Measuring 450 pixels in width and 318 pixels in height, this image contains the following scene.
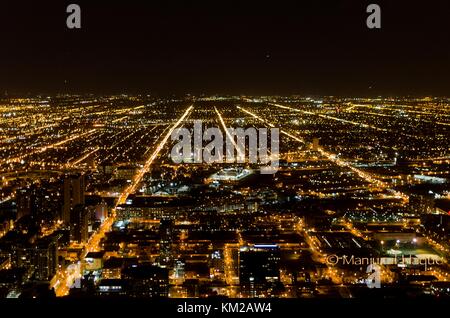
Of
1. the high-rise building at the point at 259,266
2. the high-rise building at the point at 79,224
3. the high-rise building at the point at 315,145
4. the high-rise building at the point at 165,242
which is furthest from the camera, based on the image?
the high-rise building at the point at 315,145

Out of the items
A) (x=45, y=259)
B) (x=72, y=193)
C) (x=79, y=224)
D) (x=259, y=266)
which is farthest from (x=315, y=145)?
(x=45, y=259)

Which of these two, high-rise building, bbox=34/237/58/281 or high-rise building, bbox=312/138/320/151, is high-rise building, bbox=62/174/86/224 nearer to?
high-rise building, bbox=34/237/58/281

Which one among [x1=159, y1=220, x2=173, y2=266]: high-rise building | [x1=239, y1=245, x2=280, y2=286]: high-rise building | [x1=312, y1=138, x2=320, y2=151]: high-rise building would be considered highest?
[x1=312, y1=138, x2=320, y2=151]: high-rise building

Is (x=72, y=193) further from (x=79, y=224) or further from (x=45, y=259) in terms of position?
(x=45, y=259)

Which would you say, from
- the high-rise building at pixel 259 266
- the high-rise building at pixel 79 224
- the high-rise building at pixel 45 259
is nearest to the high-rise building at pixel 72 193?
the high-rise building at pixel 79 224

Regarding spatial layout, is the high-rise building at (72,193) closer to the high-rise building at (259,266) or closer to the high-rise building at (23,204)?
the high-rise building at (23,204)

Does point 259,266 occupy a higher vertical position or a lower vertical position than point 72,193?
lower

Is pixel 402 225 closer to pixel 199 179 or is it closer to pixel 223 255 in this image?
pixel 223 255

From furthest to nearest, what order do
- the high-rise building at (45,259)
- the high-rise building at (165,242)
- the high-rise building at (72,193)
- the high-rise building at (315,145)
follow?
the high-rise building at (315,145), the high-rise building at (72,193), the high-rise building at (165,242), the high-rise building at (45,259)

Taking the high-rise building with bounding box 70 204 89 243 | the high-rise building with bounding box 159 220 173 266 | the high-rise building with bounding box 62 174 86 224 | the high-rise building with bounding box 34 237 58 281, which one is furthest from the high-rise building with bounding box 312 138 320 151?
the high-rise building with bounding box 34 237 58 281
